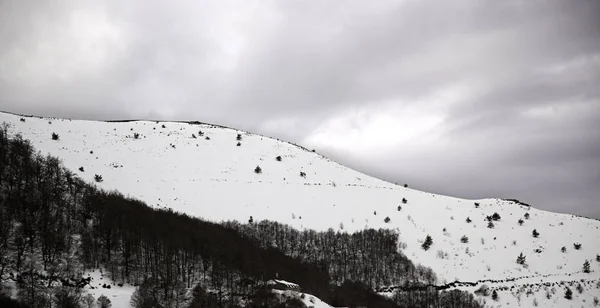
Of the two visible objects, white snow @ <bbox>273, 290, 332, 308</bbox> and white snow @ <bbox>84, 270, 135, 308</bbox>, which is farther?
white snow @ <bbox>273, 290, 332, 308</bbox>

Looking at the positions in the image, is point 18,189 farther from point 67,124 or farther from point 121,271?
point 67,124

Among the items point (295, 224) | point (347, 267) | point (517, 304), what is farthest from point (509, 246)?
point (295, 224)

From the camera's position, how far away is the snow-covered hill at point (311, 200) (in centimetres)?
6938

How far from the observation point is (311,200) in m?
81.7

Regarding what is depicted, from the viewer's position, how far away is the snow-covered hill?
69.4 meters

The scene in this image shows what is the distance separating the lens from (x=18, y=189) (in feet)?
172

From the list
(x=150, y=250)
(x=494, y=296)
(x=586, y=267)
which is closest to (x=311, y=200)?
(x=150, y=250)

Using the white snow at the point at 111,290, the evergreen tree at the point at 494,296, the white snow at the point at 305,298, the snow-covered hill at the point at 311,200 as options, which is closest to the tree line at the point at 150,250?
the white snow at the point at 111,290

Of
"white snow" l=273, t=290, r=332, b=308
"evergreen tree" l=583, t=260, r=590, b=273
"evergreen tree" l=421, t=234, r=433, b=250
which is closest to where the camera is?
"white snow" l=273, t=290, r=332, b=308

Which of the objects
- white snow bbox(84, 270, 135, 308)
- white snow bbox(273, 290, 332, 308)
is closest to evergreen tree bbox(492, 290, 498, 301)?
white snow bbox(273, 290, 332, 308)

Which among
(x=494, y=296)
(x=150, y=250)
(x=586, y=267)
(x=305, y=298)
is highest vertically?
(x=150, y=250)

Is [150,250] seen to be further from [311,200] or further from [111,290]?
[311,200]

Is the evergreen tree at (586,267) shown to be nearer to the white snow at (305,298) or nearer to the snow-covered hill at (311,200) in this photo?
the snow-covered hill at (311,200)

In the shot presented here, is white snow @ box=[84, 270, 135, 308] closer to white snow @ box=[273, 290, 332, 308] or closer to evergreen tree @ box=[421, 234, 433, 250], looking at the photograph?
white snow @ box=[273, 290, 332, 308]
